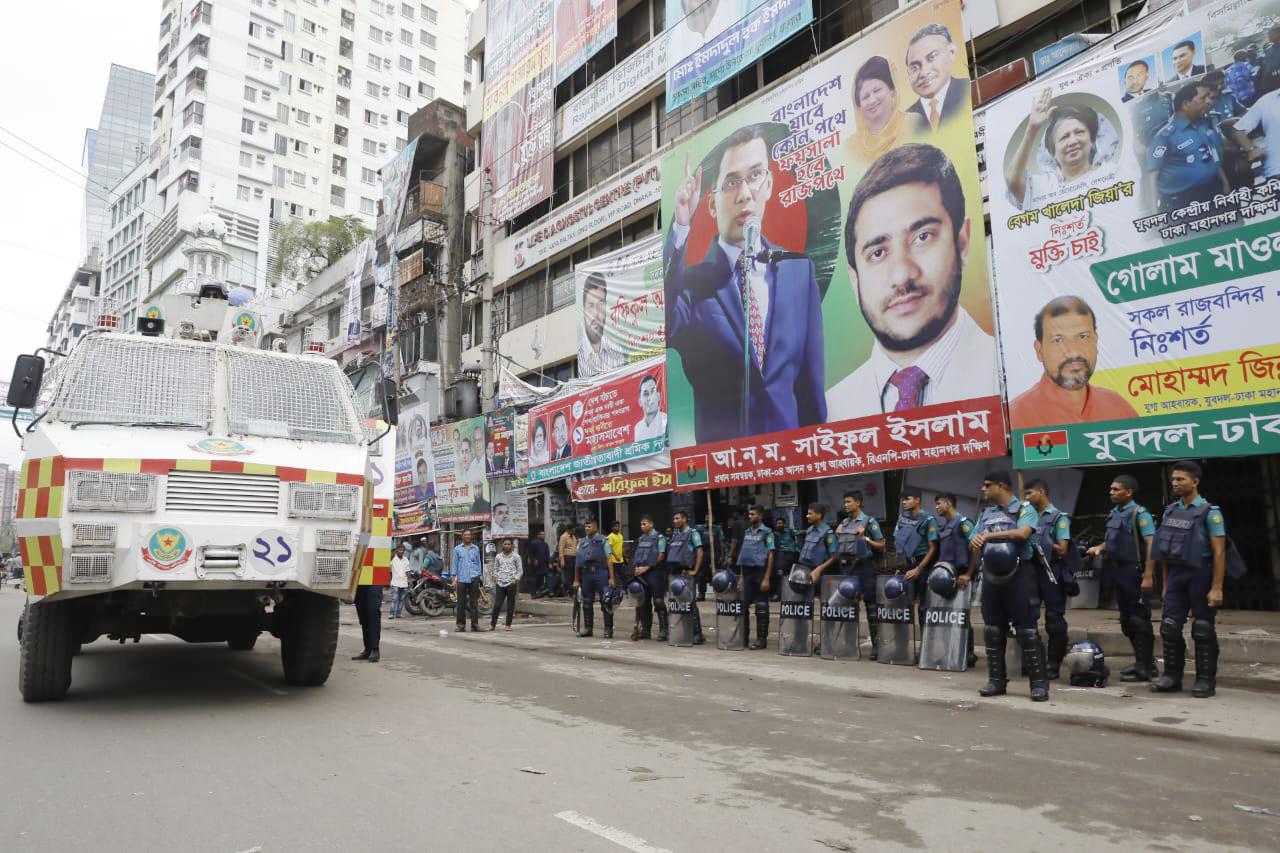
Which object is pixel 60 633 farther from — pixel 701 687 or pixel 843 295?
pixel 843 295

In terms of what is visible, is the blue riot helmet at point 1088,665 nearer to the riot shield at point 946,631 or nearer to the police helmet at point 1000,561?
the riot shield at point 946,631

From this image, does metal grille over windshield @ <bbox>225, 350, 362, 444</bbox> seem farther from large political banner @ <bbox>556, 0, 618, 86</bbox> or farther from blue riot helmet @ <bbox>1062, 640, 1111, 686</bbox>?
large political banner @ <bbox>556, 0, 618, 86</bbox>

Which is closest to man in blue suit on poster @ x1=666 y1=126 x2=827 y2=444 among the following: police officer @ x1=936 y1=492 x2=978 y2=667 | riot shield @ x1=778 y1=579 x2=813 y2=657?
riot shield @ x1=778 y1=579 x2=813 y2=657

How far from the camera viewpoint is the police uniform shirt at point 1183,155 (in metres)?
9.02

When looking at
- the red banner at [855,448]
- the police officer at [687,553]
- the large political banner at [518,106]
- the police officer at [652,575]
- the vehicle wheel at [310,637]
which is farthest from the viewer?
the large political banner at [518,106]

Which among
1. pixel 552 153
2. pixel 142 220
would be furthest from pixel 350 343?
pixel 142 220

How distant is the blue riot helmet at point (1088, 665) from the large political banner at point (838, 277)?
3.67 m

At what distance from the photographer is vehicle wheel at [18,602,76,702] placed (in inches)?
250

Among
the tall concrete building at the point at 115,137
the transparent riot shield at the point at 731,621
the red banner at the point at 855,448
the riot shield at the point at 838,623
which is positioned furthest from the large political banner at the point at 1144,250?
the tall concrete building at the point at 115,137

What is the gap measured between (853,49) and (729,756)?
11750mm

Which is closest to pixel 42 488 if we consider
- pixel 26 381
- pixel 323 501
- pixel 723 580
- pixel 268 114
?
pixel 26 381

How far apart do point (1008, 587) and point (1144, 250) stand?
4826mm

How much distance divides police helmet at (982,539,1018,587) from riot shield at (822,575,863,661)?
9.83 ft

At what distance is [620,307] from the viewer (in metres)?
19.0
